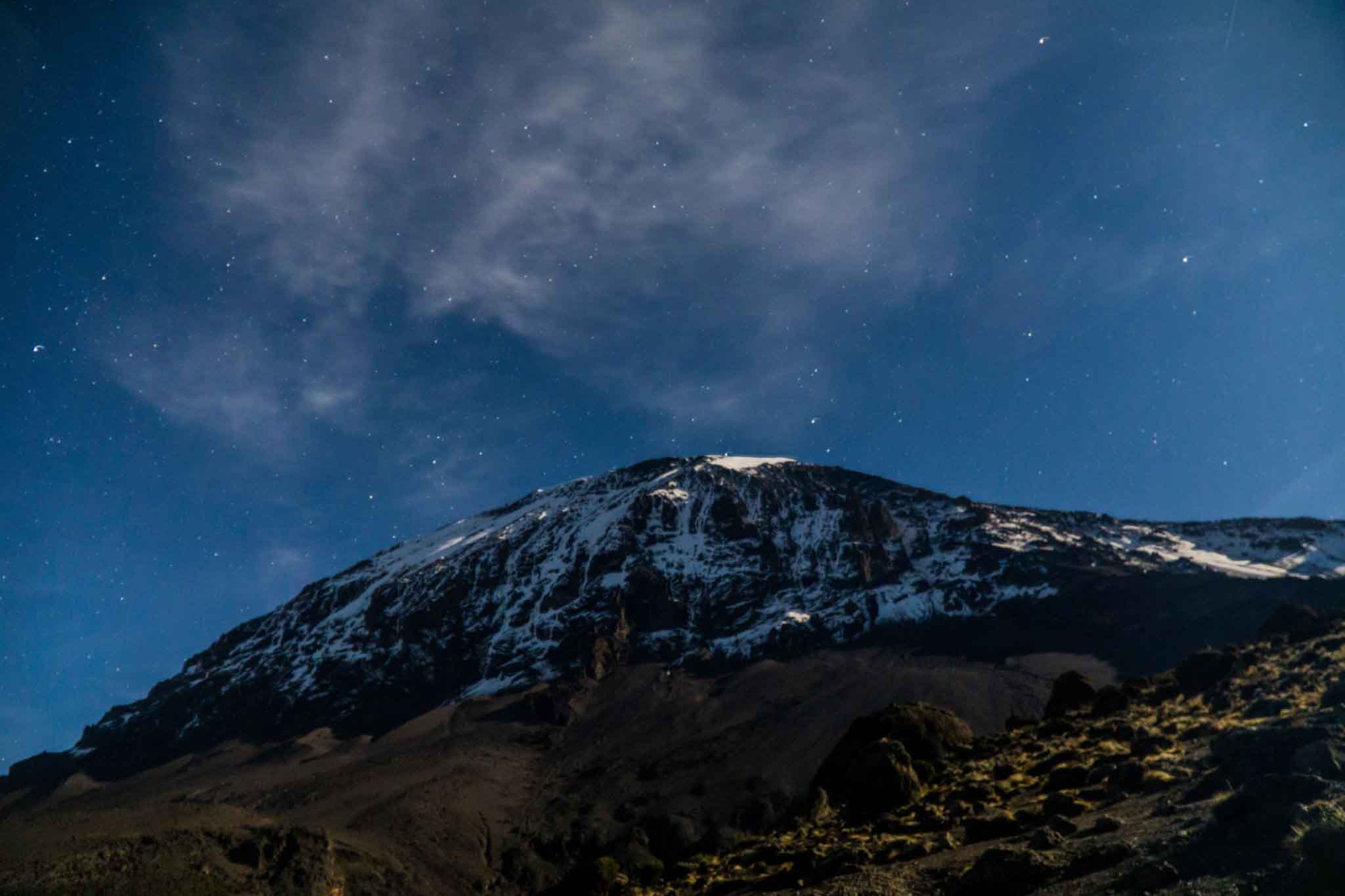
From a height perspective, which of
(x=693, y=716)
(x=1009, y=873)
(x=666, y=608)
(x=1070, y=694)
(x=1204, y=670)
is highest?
(x=666, y=608)

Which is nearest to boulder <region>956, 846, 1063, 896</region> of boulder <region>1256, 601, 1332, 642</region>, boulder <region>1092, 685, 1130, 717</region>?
boulder <region>1092, 685, 1130, 717</region>

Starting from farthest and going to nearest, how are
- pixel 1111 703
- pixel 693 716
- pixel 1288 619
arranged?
pixel 693 716
pixel 1288 619
pixel 1111 703

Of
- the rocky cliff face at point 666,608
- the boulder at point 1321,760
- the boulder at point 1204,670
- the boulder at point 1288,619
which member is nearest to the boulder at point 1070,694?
the boulder at point 1204,670

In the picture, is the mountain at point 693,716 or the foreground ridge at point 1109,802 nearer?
the foreground ridge at point 1109,802

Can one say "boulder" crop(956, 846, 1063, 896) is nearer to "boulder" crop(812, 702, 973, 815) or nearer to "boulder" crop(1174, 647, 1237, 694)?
"boulder" crop(812, 702, 973, 815)

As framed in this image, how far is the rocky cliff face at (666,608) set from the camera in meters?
155

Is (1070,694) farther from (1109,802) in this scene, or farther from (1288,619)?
(1288,619)

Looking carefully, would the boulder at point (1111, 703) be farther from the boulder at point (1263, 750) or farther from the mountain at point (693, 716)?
the boulder at point (1263, 750)

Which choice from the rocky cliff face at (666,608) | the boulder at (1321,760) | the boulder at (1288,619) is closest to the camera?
the boulder at (1321,760)

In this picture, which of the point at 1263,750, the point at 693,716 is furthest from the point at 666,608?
the point at 1263,750

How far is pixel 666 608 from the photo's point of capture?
582ft

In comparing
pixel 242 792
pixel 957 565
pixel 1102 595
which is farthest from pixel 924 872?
pixel 957 565

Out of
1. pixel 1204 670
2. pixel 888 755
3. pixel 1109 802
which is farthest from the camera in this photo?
pixel 1204 670

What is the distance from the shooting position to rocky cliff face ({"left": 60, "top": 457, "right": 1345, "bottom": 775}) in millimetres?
155250
